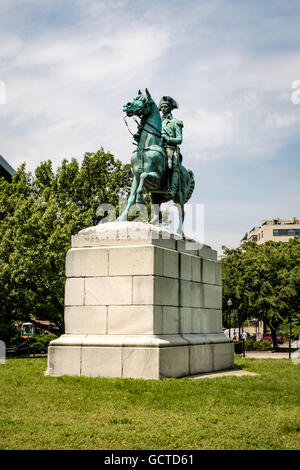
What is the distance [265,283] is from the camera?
45719 millimetres

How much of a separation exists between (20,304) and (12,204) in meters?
6.16

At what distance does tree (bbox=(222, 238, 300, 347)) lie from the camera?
4509cm

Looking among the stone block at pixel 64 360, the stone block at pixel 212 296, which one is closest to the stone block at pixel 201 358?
the stone block at pixel 212 296

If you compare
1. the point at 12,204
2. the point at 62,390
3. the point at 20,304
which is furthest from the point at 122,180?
the point at 62,390

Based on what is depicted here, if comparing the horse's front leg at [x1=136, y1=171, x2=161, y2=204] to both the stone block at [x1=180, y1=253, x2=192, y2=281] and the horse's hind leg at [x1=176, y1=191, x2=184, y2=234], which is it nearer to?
the horse's hind leg at [x1=176, y1=191, x2=184, y2=234]

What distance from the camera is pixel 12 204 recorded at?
3091 cm

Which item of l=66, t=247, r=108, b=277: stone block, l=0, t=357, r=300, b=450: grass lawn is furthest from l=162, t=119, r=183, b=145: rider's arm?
l=0, t=357, r=300, b=450: grass lawn

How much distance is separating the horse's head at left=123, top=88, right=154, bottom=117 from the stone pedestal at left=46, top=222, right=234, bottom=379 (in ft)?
10.3

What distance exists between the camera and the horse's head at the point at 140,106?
1371 cm

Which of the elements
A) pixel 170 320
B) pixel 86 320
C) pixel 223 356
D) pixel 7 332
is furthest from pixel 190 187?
pixel 7 332

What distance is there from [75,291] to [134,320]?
1757 mm
